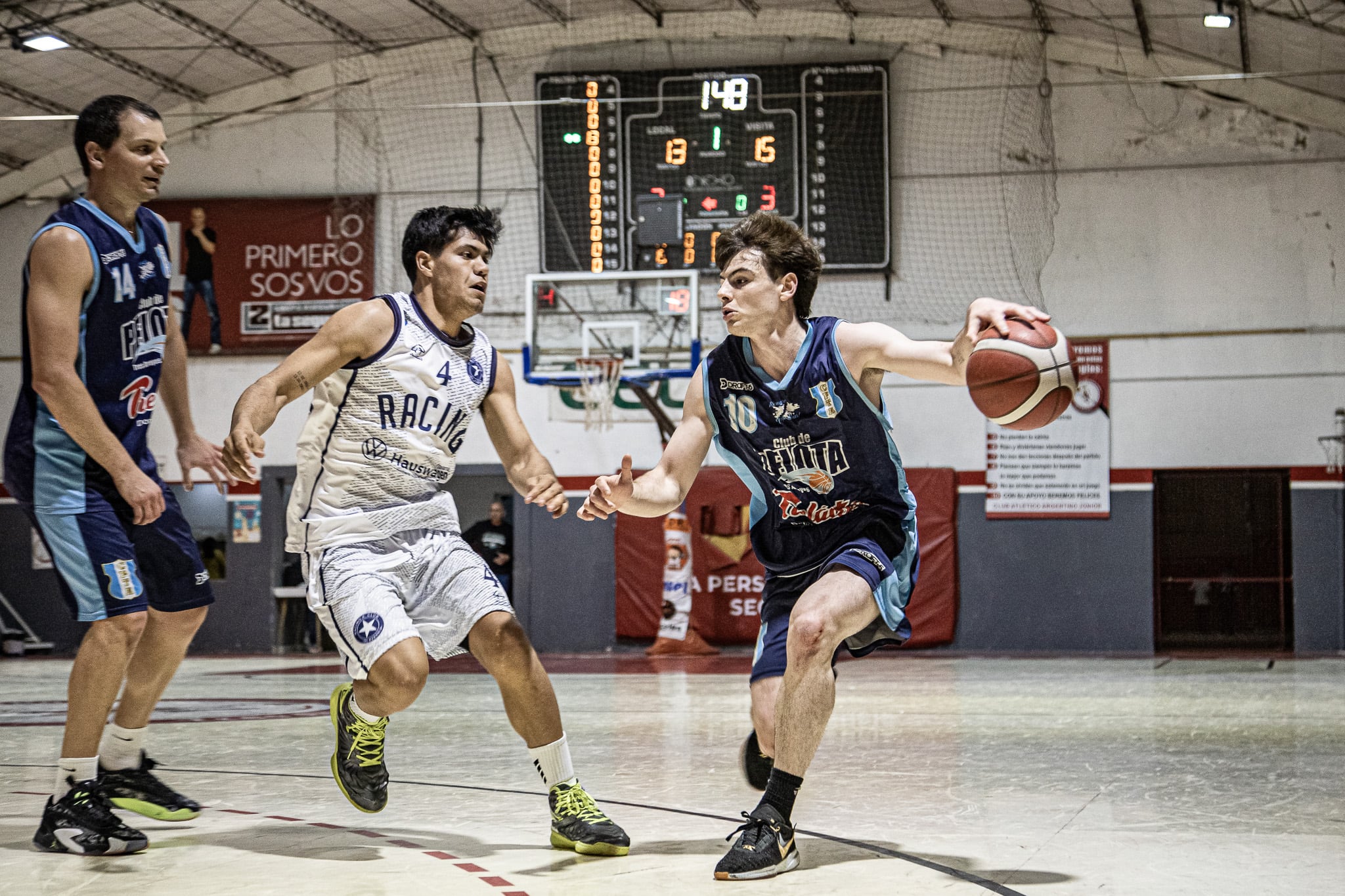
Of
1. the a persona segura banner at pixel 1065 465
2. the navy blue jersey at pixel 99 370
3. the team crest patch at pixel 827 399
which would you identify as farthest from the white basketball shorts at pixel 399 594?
the a persona segura banner at pixel 1065 465

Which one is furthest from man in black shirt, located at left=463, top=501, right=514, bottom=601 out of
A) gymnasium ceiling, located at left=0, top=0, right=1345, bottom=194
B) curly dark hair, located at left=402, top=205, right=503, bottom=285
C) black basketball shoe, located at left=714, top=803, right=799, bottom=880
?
black basketball shoe, located at left=714, top=803, right=799, bottom=880

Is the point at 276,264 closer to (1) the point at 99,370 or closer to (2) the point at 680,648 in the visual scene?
(2) the point at 680,648

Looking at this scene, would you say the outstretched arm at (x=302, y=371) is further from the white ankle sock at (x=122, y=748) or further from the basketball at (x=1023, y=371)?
the basketball at (x=1023, y=371)

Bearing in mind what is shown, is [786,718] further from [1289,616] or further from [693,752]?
[1289,616]

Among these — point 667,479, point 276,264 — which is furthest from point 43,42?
point 667,479

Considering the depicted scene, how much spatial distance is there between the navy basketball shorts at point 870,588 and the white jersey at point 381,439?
1.03 m

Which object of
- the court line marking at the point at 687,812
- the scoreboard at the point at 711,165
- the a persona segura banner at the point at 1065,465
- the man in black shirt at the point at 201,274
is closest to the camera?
the court line marking at the point at 687,812

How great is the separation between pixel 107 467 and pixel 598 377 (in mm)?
10350

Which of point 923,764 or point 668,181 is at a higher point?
point 668,181

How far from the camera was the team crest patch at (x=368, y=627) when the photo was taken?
372 cm

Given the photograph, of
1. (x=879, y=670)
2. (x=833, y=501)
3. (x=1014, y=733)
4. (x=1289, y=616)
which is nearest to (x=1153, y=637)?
(x=1289, y=616)

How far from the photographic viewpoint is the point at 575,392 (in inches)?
585

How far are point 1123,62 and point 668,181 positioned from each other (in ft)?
18.4

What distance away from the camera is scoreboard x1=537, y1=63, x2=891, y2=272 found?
14.2m
